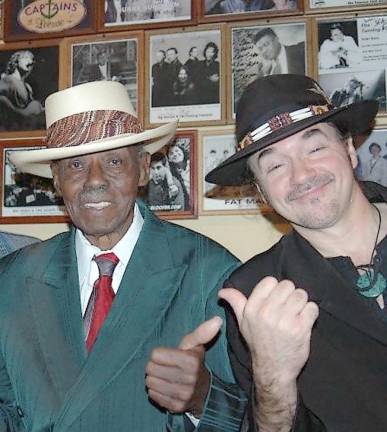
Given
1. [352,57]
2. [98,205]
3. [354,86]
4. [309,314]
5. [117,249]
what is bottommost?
[309,314]

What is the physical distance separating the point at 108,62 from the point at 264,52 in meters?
0.57

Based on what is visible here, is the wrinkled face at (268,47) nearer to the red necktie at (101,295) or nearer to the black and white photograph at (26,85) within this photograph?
the black and white photograph at (26,85)

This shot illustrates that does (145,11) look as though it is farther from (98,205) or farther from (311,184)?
(311,184)

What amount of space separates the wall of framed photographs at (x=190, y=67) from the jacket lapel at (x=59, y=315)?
2.21 feet

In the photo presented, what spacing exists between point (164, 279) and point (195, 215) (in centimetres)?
69

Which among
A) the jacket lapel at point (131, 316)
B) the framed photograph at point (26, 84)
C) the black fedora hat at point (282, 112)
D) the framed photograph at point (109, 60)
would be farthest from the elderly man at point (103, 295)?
the framed photograph at point (26, 84)

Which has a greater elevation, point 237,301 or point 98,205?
point 98,205

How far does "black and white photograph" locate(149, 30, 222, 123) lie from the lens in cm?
225

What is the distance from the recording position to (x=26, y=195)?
92.8 inches

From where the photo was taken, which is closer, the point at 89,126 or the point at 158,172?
the point at 89,126

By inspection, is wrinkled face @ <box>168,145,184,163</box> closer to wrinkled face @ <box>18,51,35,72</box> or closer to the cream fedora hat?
the cream fedora hat

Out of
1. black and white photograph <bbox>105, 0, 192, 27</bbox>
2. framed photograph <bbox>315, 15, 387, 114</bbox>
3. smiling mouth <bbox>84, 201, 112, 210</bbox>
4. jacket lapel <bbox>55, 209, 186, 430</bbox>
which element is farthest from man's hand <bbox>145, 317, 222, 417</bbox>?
black and white photograph <bbox>105, 0, 192, 27</bbox>

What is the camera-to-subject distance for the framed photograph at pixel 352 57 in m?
2.14

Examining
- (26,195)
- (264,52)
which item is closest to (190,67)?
(264,52)
